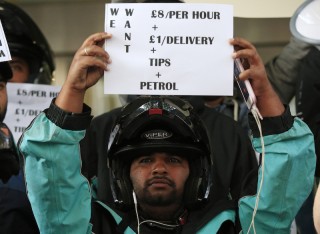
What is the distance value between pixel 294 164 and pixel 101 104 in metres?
2.04

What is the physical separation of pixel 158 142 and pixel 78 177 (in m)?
0.32

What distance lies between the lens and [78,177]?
260 centimetres

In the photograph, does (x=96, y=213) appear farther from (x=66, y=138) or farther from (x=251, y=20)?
(x=251, y=20)

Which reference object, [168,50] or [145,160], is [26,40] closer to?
[145,160]

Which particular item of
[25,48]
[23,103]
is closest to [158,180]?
[23,103]

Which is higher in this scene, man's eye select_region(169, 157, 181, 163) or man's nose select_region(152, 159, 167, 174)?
man's eye select_region(169, 157, 181, 163)

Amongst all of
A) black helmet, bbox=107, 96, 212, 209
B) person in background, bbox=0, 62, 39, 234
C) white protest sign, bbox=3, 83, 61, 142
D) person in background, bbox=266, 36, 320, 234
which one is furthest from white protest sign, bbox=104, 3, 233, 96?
white protest sign, bbox=3, 83, 61, 142

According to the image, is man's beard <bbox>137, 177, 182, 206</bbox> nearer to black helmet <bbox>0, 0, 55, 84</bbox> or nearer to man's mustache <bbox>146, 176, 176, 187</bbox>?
man's mustache <bbox>146, 176, 176, 187</bbox>

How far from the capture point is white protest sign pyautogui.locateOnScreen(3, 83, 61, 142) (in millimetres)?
3586

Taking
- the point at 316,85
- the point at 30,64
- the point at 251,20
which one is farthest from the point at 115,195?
the point at 251,20

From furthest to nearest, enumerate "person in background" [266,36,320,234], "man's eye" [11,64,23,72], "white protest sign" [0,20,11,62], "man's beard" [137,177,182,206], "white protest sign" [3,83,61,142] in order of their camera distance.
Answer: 1. "man's eye" [11,64,23,72]
2. "white protest sign" [3,83,61,142]
3. "person in background" [266,36,320,234]
4. "man's beard" [137,177,182,206]
5. "white protest sign" [0,20,11,62]

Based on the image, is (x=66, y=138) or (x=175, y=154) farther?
(x=175, y=154)

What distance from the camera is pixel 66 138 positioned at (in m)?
2.51

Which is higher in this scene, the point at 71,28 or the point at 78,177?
the point at 71,28
